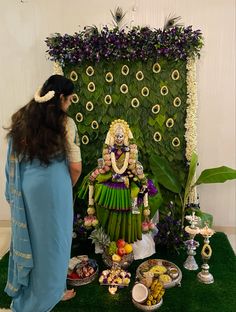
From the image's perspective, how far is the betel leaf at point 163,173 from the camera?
288cm

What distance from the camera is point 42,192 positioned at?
1767mm

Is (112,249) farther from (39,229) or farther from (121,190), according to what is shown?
(39,229)

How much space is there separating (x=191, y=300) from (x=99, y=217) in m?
0.95

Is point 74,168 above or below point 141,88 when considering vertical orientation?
below

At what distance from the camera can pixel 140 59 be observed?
283cm

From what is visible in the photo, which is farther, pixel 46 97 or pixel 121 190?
pixel 121 190

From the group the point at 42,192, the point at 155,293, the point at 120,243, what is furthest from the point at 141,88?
the point at 155,293

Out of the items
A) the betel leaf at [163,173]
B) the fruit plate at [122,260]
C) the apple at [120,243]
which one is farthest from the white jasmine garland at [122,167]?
the fruit plate at [122,260]

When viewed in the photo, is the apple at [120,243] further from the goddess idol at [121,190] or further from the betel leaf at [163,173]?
the betel leaf at [163,173]

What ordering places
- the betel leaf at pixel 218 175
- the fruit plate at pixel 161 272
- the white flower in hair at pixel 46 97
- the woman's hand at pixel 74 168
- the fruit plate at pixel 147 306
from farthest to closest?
the betel leaf at pixel 218 175
the fruit plate at pixel 161 272
the fruit plate at pixel 147 306
the woman's hand at pixel 74 168
the white flower in hair at pixel 46 97

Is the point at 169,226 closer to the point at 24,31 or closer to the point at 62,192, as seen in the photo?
the point at 62,192

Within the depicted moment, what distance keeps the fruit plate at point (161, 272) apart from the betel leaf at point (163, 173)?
2.30 ft

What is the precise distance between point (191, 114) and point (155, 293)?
1631 millimetres

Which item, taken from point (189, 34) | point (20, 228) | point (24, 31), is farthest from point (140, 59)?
point (20, 228)
